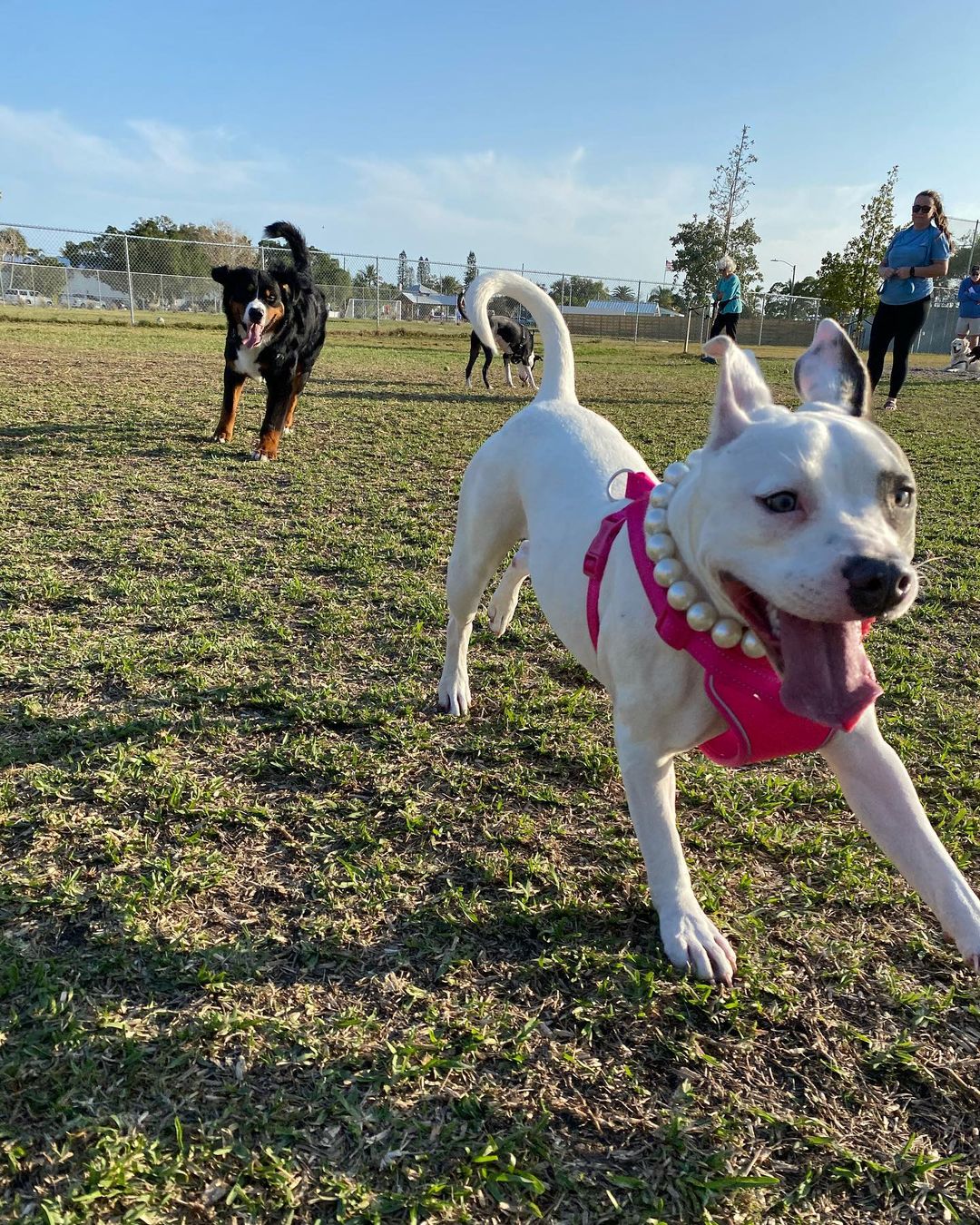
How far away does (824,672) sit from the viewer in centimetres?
146

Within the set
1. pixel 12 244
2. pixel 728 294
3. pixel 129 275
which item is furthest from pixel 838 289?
pixel 12 244

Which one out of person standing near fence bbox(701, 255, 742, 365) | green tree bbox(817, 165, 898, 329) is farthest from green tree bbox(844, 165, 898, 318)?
person standing near fence bbox(701, 255, 742, 365)

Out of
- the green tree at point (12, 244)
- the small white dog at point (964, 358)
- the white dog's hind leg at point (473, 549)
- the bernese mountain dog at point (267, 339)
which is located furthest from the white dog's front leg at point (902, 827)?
the green tree at point (12, 244)

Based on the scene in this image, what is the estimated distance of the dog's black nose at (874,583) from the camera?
130 centimetres

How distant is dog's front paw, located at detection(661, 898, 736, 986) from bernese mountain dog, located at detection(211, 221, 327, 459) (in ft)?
18.1

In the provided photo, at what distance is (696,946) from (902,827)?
19.9 inches

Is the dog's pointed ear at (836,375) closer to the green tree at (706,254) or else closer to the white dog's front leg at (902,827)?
the white dog's front leg at (902,827)

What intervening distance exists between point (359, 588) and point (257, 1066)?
265 centimetres

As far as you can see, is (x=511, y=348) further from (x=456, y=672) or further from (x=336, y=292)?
(x=336, y=292)

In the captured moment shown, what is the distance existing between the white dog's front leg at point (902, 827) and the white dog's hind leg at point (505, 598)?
5.16ft

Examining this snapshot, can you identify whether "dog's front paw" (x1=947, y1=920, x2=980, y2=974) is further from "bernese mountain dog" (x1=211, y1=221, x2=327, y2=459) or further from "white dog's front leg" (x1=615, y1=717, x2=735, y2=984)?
"bernese mountain dog" (x1=211, y1=221, x2=327, y2=459)

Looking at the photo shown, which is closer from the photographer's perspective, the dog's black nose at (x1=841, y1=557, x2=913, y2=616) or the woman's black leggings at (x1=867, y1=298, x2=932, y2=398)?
the dog's black nose at (x1=841, y1=557, x2=913, y2=616)

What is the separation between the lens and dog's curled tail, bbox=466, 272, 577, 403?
9.27ft

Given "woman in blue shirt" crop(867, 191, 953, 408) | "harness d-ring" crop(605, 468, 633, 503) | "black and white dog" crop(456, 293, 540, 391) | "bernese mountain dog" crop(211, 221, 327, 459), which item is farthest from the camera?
"black and white dog" crop(456, 293, 540, 391)
